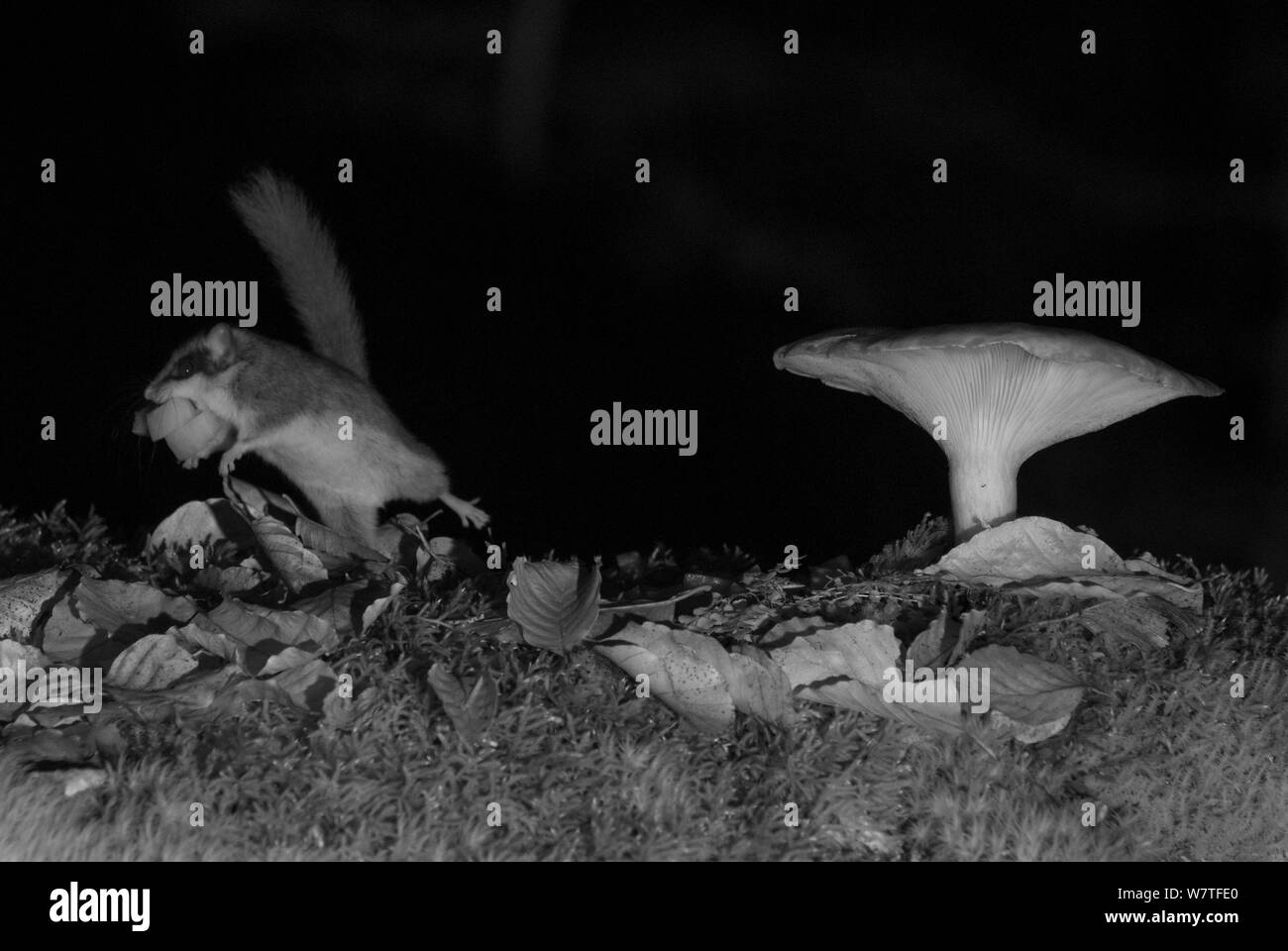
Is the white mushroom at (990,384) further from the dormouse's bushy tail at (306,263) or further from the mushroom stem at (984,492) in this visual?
the dormouse's bushy tail at (306,263)

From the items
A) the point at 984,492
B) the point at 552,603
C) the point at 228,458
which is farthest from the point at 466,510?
the point at 984,492

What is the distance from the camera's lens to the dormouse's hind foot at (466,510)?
234 cm

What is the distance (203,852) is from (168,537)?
0.85m

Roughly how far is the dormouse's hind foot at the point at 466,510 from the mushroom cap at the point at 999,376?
0.71m

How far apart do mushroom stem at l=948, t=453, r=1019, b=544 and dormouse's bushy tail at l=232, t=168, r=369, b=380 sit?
1.20m

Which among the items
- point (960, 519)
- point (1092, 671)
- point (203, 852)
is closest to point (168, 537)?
point (203, 852)

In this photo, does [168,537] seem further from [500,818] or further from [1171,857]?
[1171,857]

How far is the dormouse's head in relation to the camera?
2191mm

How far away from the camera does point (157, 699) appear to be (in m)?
1.47

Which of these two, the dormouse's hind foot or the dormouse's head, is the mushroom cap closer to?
the dormouse's hind foot

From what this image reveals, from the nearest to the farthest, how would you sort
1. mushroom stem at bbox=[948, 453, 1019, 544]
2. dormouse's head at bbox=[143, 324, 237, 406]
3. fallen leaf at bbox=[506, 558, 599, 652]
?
fallen leaf at bbox=[506, 558, 599, 652]
mushroom stem at bbox=[948, 453, 1019, 544]
dormouse's head at bbox=[143, 324, 237, 406]

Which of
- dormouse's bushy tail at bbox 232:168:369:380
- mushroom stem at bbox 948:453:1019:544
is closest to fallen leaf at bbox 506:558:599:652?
mushroom stem at bbox 948:453:1019:544

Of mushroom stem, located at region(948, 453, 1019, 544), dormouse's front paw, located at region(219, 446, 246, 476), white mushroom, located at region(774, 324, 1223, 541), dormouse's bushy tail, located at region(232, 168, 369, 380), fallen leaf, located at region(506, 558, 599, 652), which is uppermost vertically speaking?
dormouse's bushy tail, located at region(232, 168, 369, 380)

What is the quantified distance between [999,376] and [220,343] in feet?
4.50
